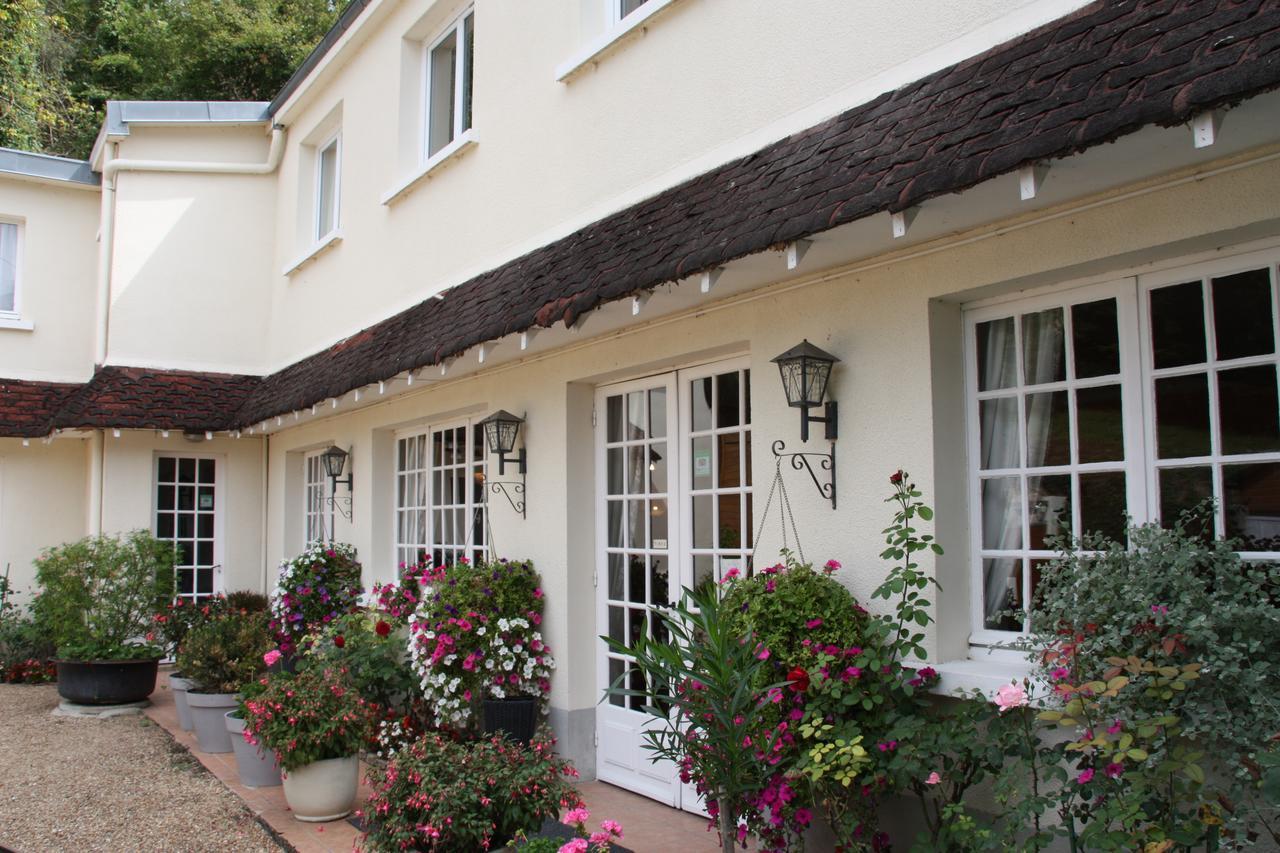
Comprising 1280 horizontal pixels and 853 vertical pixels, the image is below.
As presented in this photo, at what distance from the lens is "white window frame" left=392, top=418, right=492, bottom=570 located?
789 centimetres

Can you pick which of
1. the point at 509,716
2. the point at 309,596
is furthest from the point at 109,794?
the point at 509,716

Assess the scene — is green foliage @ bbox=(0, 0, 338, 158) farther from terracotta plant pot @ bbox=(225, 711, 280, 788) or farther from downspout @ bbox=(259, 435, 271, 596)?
terracotta plant pot @ bbox=(225, 711, 280, 788)

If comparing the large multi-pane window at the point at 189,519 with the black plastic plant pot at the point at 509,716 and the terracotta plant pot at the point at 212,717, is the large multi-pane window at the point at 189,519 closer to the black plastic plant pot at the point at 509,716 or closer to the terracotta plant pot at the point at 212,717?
the terracotta plant pot at the point at 212,717

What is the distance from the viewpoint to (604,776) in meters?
6.38

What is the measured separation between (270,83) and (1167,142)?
23.6m

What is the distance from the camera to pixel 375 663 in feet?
23.9

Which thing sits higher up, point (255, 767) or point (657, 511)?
point (657, 511)

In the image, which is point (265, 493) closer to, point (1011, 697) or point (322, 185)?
point (322, 185)

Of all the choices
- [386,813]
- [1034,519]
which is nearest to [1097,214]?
[1034,519]

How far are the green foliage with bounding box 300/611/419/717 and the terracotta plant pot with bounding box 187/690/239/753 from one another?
2.28 feet

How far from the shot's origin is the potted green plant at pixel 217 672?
303 inches

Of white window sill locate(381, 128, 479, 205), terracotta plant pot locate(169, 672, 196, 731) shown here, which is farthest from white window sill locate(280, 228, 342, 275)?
terracotta plant pot locate(169, 672, 196, 731)

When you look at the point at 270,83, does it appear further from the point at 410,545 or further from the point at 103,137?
the point at 410,545

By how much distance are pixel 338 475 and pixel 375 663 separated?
3.27 metres
